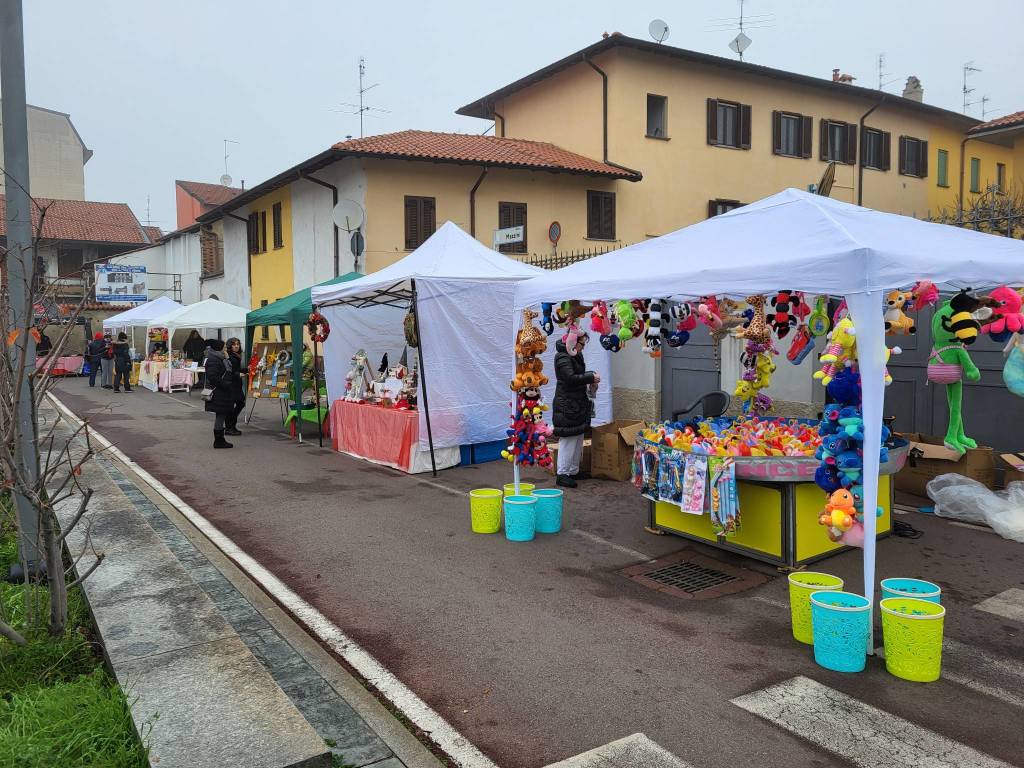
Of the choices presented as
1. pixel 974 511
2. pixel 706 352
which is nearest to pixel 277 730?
pixel 974 511

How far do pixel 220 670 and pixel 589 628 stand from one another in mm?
2209

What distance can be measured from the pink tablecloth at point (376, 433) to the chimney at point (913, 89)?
25527mm

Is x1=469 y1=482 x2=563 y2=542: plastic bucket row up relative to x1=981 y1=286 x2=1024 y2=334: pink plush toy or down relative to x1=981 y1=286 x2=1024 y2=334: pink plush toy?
down

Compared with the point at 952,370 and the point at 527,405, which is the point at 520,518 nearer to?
the point at 527,405

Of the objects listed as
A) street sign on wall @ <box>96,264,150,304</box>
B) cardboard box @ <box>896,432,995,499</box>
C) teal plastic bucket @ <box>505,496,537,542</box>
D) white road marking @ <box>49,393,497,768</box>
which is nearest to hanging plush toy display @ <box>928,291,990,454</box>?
cardboard box @ <box>896,432,995,499</box>

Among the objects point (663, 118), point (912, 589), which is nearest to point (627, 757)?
point (912, 589)

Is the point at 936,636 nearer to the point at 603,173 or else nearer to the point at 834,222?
the point at 834,222

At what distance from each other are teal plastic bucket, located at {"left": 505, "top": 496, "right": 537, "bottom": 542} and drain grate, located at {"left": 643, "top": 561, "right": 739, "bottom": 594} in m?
1.23

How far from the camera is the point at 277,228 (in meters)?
23.1

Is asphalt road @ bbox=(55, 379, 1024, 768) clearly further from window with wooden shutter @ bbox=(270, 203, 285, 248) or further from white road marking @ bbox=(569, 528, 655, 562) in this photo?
window with wooden shutter @ bbox=(270, 203, 285, 248)

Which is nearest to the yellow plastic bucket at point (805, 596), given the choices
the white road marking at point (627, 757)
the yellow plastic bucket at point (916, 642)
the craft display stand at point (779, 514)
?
the yellow plastic bucket at point (916, 642)

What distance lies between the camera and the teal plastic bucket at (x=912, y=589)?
413 cm

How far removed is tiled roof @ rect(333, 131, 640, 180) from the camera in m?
17.4

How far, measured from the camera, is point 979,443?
7.86 meters
